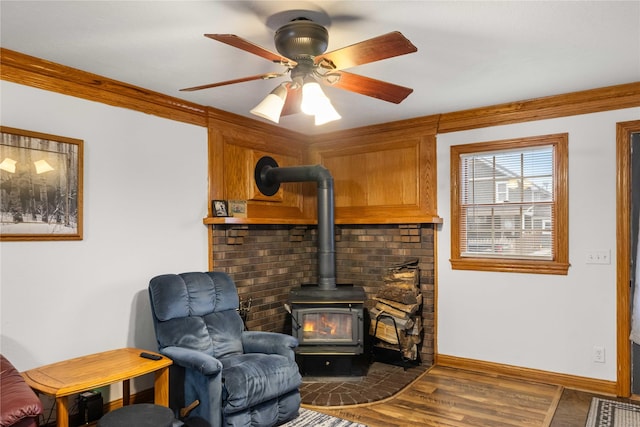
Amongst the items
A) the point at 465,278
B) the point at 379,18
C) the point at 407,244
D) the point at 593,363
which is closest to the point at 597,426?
the point at 593,363

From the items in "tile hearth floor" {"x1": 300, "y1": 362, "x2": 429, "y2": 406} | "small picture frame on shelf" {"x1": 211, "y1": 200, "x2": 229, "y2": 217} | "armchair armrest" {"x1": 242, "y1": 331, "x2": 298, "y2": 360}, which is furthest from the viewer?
"small picture frame on shelf" {"x1": 211, "y1": 200, "x2": 229, "y2": 217}

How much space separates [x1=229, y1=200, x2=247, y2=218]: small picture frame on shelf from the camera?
13.0ft

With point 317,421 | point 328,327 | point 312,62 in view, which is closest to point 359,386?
point 328,327

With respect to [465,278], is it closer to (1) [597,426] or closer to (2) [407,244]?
(2) [407,244]

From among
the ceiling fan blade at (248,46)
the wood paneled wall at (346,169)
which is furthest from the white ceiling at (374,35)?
the wood paneled wall at (346,169)

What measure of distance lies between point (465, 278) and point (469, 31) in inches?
95.6

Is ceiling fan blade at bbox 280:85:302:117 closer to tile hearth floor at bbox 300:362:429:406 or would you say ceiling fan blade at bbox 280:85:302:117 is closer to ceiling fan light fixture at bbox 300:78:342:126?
ceiling fan light fixture at bbox 300:78:342:126

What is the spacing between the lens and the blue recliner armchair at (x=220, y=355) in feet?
8.80

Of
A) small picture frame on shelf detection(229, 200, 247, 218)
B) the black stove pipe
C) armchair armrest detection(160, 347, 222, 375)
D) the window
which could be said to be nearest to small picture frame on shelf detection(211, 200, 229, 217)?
small picture frame on shelf detection(229, 200, 247, 218)

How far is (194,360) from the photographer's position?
2.69 m

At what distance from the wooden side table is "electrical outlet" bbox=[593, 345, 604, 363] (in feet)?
10.6

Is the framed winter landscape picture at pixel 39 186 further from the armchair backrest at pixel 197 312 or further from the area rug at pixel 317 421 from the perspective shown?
the area rug at pixel 317 421

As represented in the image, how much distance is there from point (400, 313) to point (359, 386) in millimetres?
802

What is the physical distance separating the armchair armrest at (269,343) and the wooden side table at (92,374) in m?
0.71
